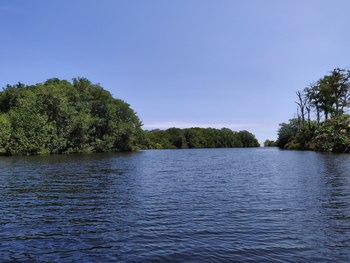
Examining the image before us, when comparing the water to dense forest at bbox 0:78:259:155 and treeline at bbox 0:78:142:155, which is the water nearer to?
treeline at bbox 0:78:142:155

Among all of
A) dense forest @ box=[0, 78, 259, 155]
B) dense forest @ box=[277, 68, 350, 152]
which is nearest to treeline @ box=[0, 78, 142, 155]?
dense forest @ box=[0, 78, 259, 155]

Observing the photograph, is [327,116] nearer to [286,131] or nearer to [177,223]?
[286,131]

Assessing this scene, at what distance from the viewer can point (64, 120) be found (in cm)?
8550

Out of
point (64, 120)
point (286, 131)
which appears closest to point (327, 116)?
point (286, 131)

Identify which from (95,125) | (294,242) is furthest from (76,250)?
(95,125)

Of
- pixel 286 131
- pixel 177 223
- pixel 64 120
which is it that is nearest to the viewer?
pixel 177 223

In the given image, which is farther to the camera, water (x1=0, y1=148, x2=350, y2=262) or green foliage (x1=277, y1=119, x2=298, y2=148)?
green foliage (x1=277, y1=119, x2=298, y2=148)

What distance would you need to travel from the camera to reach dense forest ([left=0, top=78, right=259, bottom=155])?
7369 cm

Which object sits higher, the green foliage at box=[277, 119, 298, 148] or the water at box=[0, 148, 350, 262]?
the green foliage at box=[277, 119, 298, 148]

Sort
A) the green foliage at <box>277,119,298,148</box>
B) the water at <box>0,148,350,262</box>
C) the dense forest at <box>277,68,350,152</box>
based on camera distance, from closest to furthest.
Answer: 1. the water at <box>0,148,350,262</box>
2. the dense forest at <box>277,68,350,152</box>
3. the green foliage at <box>277,119,298,148</box>

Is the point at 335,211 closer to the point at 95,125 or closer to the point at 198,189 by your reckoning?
the point at 198,189

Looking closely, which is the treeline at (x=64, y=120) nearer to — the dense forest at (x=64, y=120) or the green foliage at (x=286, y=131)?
the dense forest at (x=64, y=120)

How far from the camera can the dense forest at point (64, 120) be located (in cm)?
7369

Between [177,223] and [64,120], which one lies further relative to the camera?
[64,120]
